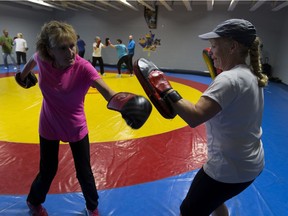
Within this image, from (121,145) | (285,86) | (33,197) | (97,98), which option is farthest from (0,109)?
(285,86)

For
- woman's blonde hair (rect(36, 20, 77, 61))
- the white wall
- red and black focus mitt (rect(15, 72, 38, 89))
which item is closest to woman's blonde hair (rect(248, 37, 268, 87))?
woman's blonde hair (rect(36, 20, 77, 61))

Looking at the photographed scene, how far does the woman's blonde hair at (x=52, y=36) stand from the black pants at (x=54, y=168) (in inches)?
28.1

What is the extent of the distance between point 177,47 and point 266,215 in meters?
11.9

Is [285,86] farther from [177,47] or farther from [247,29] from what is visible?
[247,29]

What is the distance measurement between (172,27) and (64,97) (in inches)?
486

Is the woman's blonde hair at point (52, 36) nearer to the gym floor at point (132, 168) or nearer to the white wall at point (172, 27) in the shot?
the gym floor at point (132, 168)

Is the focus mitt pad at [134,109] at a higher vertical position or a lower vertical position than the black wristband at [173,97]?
lower

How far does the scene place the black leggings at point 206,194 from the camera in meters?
1.37

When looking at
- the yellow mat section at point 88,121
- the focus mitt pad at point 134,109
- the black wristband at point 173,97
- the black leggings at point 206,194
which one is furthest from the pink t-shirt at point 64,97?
the yellow mat section at point 88,121

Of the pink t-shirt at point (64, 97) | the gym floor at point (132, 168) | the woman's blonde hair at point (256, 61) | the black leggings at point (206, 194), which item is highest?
the woman's blonde hair at point (256, 61)

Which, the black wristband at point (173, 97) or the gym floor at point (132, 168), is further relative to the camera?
the gym floor at point (132, 168)

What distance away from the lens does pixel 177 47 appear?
1333 cm

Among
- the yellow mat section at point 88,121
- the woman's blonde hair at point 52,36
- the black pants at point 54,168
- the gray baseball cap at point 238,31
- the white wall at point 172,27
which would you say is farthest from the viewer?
the white wall at point 172,27

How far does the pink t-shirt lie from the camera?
5.86ft
